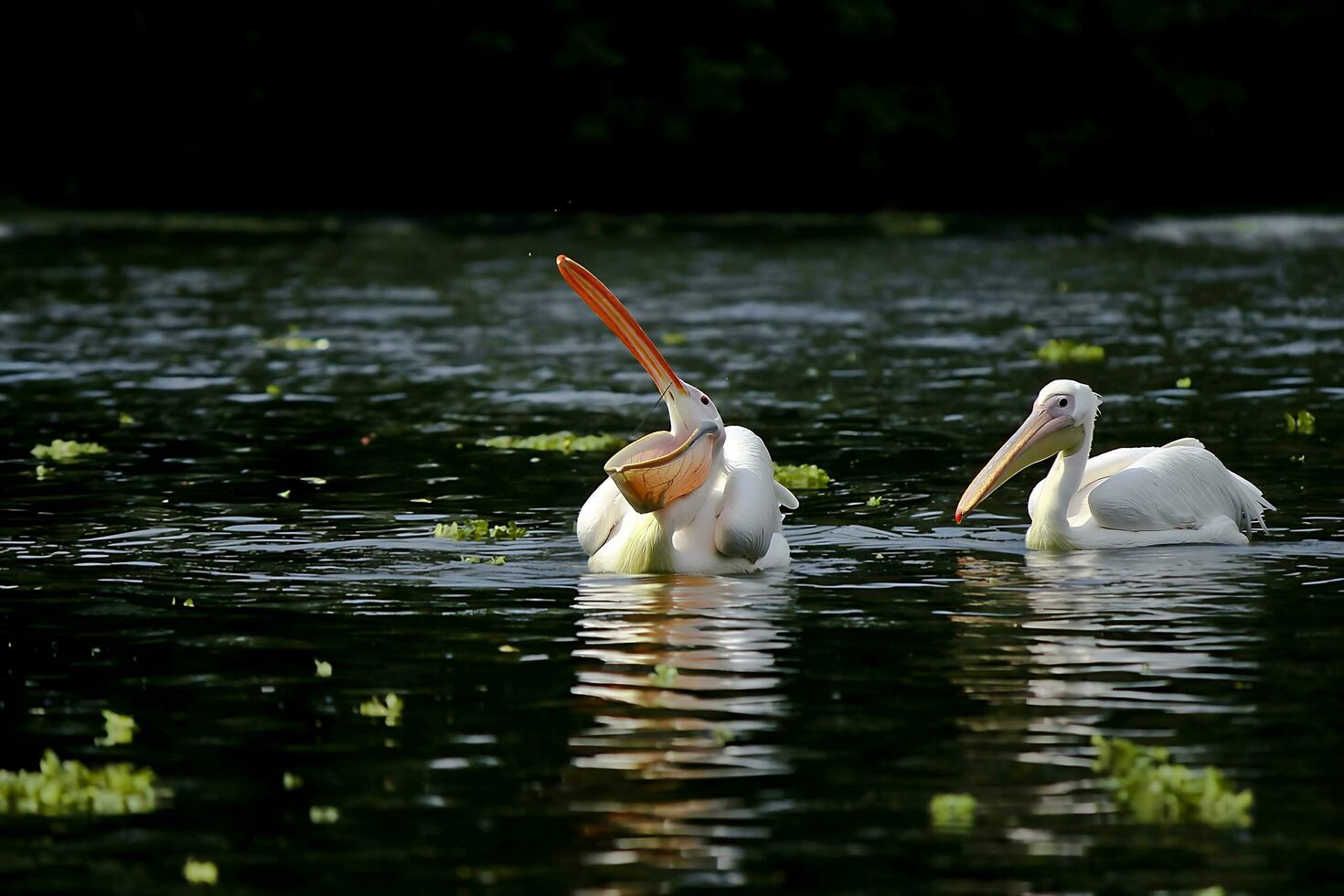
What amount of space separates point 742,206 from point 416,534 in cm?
4321

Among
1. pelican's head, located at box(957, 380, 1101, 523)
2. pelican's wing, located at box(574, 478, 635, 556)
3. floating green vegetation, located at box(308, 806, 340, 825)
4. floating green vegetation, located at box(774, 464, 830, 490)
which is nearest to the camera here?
floating green vegetation, located at box(308, 806, 340, 825)

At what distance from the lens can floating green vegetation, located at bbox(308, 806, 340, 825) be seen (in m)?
7.46

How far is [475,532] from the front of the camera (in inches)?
514

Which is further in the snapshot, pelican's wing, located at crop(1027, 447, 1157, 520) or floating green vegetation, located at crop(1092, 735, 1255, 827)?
pelican's wing, located at crop(1027, 447, 1157, 520)

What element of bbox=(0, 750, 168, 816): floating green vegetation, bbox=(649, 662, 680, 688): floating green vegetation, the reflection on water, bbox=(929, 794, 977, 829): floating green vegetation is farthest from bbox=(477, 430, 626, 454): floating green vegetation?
bbox=(929, 794, 977, 829): floating green vegetation

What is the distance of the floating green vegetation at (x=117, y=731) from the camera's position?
336 inches

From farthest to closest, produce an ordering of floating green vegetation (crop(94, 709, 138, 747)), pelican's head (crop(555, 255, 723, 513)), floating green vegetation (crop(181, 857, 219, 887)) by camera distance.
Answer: pelican's head (crop(555, 255, 723, 513))
floating green vegetation (crop(94, 709, 138, 747))
floating green vegetation (crop(181, 857, 219, 887))

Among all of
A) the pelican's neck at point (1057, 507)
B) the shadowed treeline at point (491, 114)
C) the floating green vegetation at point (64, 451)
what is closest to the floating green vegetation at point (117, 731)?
the pelican's neck at point (1057, 507)

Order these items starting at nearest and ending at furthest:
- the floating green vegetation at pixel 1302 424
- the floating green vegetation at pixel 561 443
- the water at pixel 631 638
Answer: the water at pixel 631 638 < the floating green vegetation at pixel 561 443 < the floating green vegetation at pixel 1302 424

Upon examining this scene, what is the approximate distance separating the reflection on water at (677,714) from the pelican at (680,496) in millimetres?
152

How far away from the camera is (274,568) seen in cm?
1217

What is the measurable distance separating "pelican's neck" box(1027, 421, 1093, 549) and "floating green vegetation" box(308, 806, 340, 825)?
5836 mm

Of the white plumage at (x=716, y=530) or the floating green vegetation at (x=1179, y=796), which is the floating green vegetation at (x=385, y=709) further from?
the white plumage at (x=716, y=530)

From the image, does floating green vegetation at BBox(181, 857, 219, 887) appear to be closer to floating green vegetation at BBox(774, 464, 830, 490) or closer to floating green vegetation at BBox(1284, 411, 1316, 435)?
floating green vegetation at BBox(774, 464, 830, 490)
